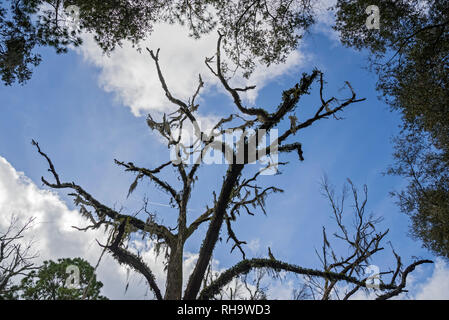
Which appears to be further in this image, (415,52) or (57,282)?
(57,282)

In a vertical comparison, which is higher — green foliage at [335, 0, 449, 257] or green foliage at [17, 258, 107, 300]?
green foliage at [335, 0, 449, 257]

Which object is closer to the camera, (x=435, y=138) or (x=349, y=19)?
(x=349, y=19)

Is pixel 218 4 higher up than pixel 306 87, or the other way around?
pixel 218 4

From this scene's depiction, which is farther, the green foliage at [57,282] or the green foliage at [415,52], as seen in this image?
the green foliage at [57,282]

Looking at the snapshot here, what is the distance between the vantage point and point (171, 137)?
9.14 m

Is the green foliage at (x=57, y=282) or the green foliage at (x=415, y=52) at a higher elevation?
the green foliage at (x=415, y=52)

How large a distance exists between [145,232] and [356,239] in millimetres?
7216

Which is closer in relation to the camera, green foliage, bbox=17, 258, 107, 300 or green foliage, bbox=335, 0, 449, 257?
green foliage, bbox=335, 0, 449, 257
